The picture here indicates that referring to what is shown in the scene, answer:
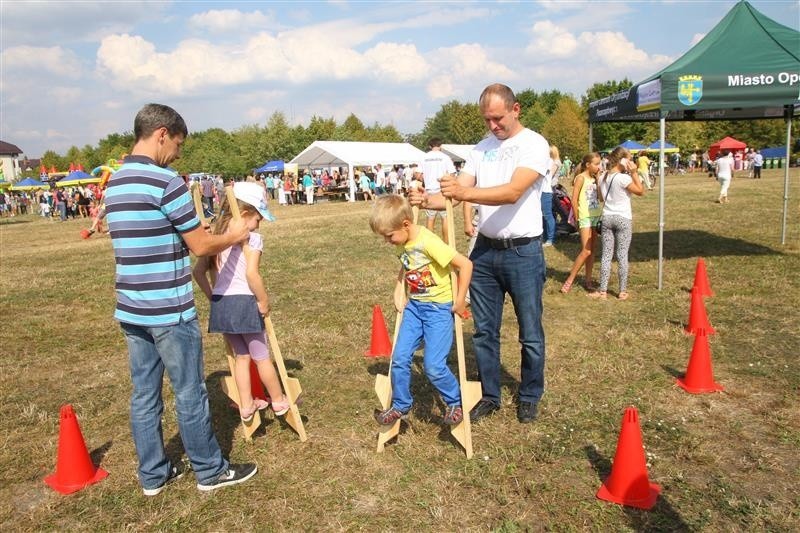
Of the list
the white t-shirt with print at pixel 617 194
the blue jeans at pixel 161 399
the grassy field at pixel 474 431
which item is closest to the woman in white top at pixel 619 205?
the white t-shirt with print at pixel 617 194

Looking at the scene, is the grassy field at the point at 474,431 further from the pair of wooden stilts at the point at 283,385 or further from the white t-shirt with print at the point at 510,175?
the white t-shirt with print at the point at 510,175

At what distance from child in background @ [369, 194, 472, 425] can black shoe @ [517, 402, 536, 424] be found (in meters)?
0.69

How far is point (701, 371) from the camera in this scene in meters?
4.88

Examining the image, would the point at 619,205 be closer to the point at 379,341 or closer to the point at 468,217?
the point at 468,217

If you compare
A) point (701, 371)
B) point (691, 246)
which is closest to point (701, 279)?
point (701, 371)

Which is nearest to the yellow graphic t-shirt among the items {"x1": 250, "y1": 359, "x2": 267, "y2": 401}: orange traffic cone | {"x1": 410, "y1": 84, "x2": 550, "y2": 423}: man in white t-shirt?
{"x1": 410, "y1": 84, "x2": 550, "y2": 423}: man in white t-shirt

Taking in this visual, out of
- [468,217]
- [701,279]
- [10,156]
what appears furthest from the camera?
[10,156]

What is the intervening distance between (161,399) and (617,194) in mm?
6249

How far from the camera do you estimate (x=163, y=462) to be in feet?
12.4

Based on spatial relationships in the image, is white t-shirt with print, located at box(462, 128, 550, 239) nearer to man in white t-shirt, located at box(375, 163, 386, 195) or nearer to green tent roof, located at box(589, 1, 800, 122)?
green tent roof, located at box(589, 1, 800, 122)

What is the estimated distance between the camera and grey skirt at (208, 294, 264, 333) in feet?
13.3

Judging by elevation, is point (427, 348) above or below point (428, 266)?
below

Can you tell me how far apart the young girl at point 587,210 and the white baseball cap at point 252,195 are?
5487 mm

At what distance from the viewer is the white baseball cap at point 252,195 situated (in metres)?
3.94
